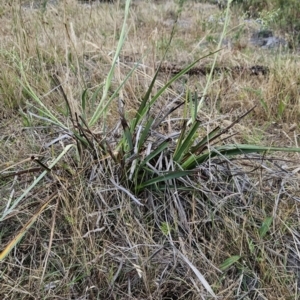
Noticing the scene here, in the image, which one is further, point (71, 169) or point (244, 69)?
point (244, 69)

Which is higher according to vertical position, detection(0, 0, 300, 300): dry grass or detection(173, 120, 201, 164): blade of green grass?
detection(173, 120, 201, 164): blade of green grass

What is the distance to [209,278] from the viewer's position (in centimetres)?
139

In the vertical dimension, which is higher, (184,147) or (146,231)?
(184,147)

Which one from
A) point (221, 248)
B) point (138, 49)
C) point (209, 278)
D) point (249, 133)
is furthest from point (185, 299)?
point (138, 49)

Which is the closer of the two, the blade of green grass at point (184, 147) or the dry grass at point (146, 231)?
the dry grass at point (146, 231)

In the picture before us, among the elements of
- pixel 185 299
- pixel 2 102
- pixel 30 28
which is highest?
pixel 30 28

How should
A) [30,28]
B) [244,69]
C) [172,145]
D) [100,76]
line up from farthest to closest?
1. [244,69]
2. [30,28]
3. [100,76]
4. [172,145]

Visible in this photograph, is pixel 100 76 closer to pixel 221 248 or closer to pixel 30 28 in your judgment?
pixel 30 28

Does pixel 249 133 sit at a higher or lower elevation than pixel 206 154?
lower

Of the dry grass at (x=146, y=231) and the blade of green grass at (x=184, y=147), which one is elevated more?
the blade of green grass at (x=184, y=147)

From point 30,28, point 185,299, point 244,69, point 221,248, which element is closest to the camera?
point 185,299

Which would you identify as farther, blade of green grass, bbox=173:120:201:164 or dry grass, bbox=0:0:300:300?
blade of green grass, bbox=173:120:201:164

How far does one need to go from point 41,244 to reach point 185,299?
0.50 meters

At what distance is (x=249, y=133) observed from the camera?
6.83 ft
